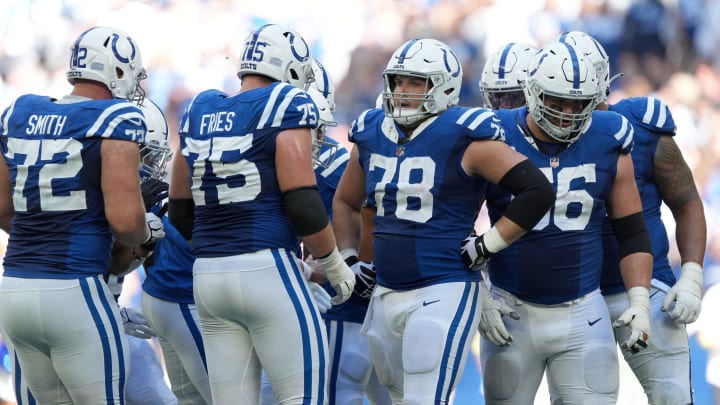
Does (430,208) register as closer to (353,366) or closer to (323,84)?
(353,366)

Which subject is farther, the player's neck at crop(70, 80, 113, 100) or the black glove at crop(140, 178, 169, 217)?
the black glove at crop(140, 178, 169, 217)

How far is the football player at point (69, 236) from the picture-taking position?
3.75m

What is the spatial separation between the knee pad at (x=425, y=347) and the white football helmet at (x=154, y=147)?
1121mm

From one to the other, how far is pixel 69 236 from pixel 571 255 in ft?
5.41

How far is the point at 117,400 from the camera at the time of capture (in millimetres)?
3818

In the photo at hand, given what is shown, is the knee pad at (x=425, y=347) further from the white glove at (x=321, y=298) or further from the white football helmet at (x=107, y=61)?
the white football helmet at (x=107, y=61)

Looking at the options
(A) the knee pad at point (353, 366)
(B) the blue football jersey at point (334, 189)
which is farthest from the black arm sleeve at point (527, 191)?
(A) the knee pad at point (353, 366)

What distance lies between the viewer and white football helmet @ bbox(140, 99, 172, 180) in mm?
4320

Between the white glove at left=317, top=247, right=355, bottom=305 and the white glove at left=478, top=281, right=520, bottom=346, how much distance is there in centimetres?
44

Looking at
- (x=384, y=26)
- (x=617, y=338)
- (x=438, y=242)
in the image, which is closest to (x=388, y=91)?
(x=438, y=242)

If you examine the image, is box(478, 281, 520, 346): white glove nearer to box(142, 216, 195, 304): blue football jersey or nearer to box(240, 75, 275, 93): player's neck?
box(240, 75, 275, 93): player's neck

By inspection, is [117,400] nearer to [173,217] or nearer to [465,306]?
[173,217]

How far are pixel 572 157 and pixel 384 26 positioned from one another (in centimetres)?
314

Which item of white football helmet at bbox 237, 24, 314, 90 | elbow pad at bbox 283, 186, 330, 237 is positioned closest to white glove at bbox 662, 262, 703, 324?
elbow pad at bbox 283, 186, 330, 237
